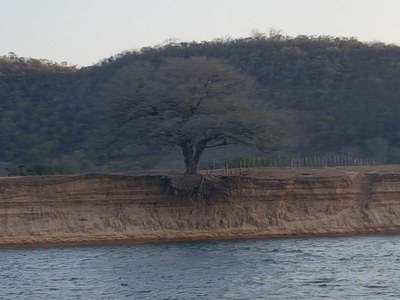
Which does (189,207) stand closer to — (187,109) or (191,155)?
(191,155)

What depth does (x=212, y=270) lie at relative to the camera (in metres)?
30.0

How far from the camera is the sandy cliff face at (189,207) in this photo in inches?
1581

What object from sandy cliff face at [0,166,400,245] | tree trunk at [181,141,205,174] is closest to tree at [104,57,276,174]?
tree trunk at [181,141,205,174]

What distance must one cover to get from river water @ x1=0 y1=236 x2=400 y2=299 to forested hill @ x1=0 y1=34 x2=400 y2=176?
24.9 m

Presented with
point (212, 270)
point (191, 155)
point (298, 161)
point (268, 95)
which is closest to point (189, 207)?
point (191, 155)

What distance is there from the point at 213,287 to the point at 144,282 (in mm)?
2408

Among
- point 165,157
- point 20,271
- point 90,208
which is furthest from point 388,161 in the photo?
point 20,271

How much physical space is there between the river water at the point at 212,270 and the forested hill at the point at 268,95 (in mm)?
24869

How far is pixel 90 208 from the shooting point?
1609 inches

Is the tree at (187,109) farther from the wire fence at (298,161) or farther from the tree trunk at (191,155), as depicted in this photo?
the wire fence at (298,161)

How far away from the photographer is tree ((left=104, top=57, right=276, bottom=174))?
42.5m

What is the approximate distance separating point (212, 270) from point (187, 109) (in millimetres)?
14985

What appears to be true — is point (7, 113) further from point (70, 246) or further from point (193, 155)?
point (70, 246)

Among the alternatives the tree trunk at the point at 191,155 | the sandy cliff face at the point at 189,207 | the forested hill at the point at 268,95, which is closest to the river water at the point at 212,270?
the sandy cliff face at the point at 189,207
